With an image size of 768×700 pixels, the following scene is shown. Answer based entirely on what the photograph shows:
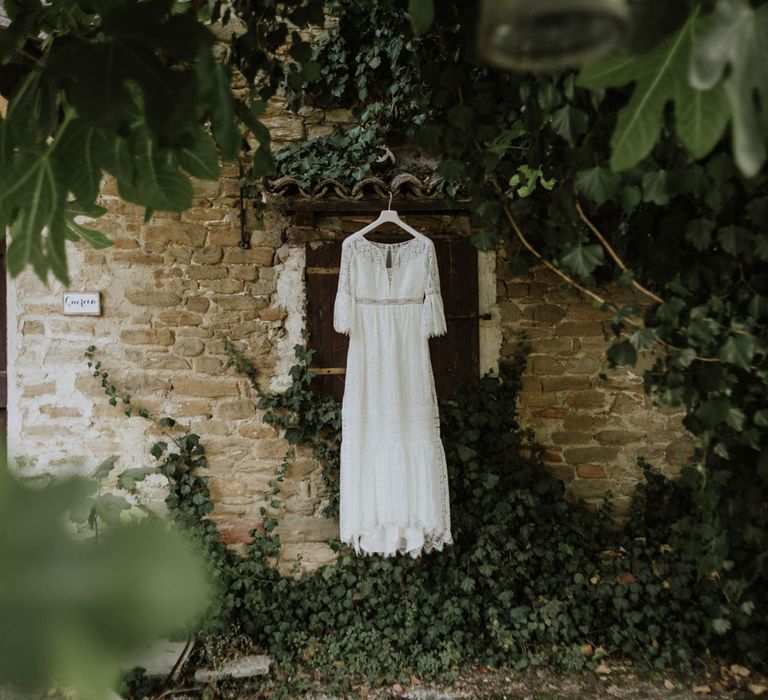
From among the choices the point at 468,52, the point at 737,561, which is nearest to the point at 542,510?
the point at 737,561

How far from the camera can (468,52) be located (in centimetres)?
148

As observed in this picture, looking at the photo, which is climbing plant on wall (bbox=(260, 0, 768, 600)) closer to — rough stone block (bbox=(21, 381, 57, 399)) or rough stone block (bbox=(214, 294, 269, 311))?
rough stone block (bbox=(214, 294, 269, 311))

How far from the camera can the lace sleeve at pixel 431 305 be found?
3180mm

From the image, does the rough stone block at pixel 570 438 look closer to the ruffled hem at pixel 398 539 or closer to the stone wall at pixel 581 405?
the stone wall at pixel 581 405

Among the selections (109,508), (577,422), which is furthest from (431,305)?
(109,508)

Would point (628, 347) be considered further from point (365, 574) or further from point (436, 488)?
point (365, 574)

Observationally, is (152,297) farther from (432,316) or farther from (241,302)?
(432,316)

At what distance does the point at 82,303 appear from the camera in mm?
3533

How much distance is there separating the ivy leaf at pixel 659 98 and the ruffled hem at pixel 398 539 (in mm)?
2648

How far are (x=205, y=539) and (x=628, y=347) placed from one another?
281 cm

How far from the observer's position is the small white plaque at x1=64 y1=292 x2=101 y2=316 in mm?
3521

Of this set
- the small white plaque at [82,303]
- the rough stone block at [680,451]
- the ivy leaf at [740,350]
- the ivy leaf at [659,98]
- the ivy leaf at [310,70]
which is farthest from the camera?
the rough stone block at [680,451]

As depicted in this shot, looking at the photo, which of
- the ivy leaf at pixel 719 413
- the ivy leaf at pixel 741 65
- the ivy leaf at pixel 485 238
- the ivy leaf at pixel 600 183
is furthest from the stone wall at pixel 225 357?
the ivy leaf at pixel 741 65

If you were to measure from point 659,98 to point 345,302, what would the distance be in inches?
96.5
